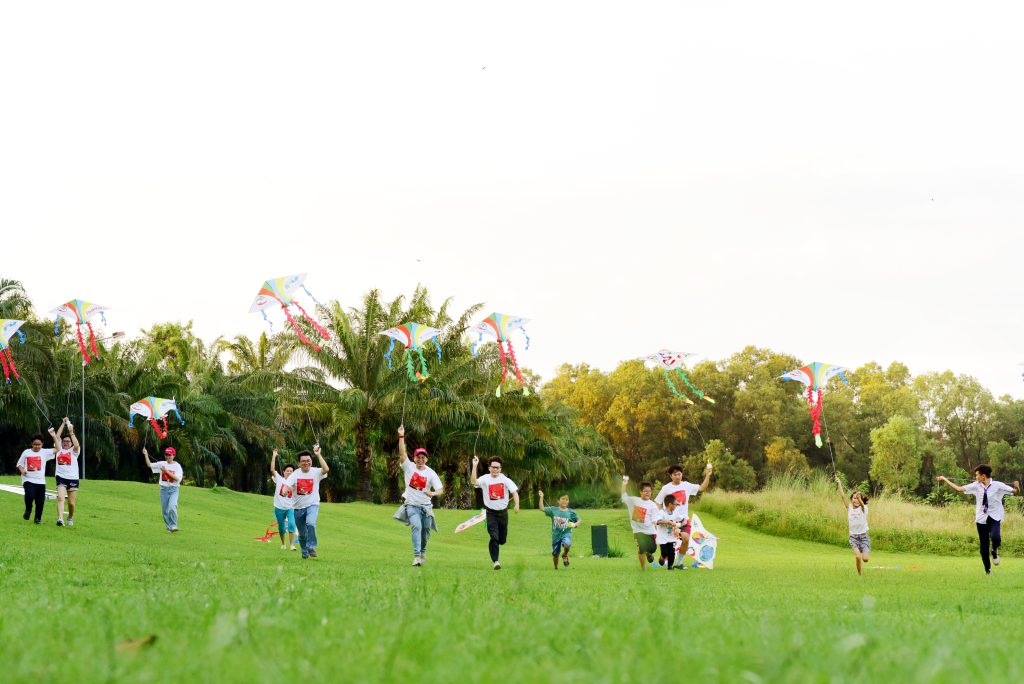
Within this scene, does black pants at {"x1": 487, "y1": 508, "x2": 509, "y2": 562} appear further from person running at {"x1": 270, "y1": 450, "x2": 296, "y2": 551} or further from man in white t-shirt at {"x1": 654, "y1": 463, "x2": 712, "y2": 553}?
person running at {"x1": 270, "y1": 450, "x2": 296, "y2": 551}

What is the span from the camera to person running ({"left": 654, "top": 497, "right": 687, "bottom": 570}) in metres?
20.6

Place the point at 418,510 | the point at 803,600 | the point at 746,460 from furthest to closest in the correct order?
the point at 746,460
the point at 418,510
the point at 803,600

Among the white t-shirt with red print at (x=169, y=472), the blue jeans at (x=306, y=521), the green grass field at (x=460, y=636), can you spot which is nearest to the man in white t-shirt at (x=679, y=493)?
the blue jeans at (x=306, y=521)

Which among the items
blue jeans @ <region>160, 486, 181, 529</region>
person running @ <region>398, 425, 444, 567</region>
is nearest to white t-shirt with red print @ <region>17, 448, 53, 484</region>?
blue jeans @ <region>160, 486, 181, 529</region>

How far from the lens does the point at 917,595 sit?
13.7 m

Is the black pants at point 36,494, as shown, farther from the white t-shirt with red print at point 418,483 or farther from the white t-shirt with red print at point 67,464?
the white t-shirt with red print at point 418,483

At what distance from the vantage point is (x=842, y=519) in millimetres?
42656

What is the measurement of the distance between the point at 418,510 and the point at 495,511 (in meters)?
A: 1.55

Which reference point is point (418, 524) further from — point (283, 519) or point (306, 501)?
point (283, 519)

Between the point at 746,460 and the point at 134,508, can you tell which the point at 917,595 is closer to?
the point at 134,508

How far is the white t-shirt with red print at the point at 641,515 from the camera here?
20.5 meters

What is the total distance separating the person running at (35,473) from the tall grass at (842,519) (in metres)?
27.6

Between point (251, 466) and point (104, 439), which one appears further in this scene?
point (251, 466)

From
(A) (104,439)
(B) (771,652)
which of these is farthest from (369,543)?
(B) (771,652)
